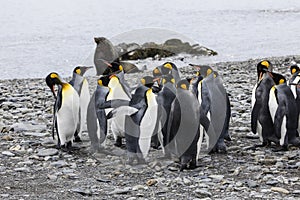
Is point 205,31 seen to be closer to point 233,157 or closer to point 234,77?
→ point 234,77

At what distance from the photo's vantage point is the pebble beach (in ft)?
16.9

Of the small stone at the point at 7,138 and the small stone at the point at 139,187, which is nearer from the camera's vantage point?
the small stone at the point at 139,187

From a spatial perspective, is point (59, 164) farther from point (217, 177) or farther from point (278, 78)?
point (278, 78)

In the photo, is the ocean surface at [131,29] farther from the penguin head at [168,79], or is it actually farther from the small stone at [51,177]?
the small stone at [51,177]

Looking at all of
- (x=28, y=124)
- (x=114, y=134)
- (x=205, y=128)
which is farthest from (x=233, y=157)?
(x=28, y=124)

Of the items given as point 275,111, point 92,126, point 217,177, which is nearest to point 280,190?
point 217,177

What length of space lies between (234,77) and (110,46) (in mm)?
5998

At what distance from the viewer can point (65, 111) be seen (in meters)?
6.91

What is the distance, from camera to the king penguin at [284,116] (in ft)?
21.0

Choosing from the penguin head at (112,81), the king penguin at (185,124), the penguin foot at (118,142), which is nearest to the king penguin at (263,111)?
the king penguin at (185,124)

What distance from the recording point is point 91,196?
16.9ft

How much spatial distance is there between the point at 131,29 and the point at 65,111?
23900mm

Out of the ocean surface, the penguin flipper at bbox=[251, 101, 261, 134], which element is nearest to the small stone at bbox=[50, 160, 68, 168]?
the penguin flipper at bbox=[251, 101, 261, 134]

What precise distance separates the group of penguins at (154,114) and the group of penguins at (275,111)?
1.29 ft
